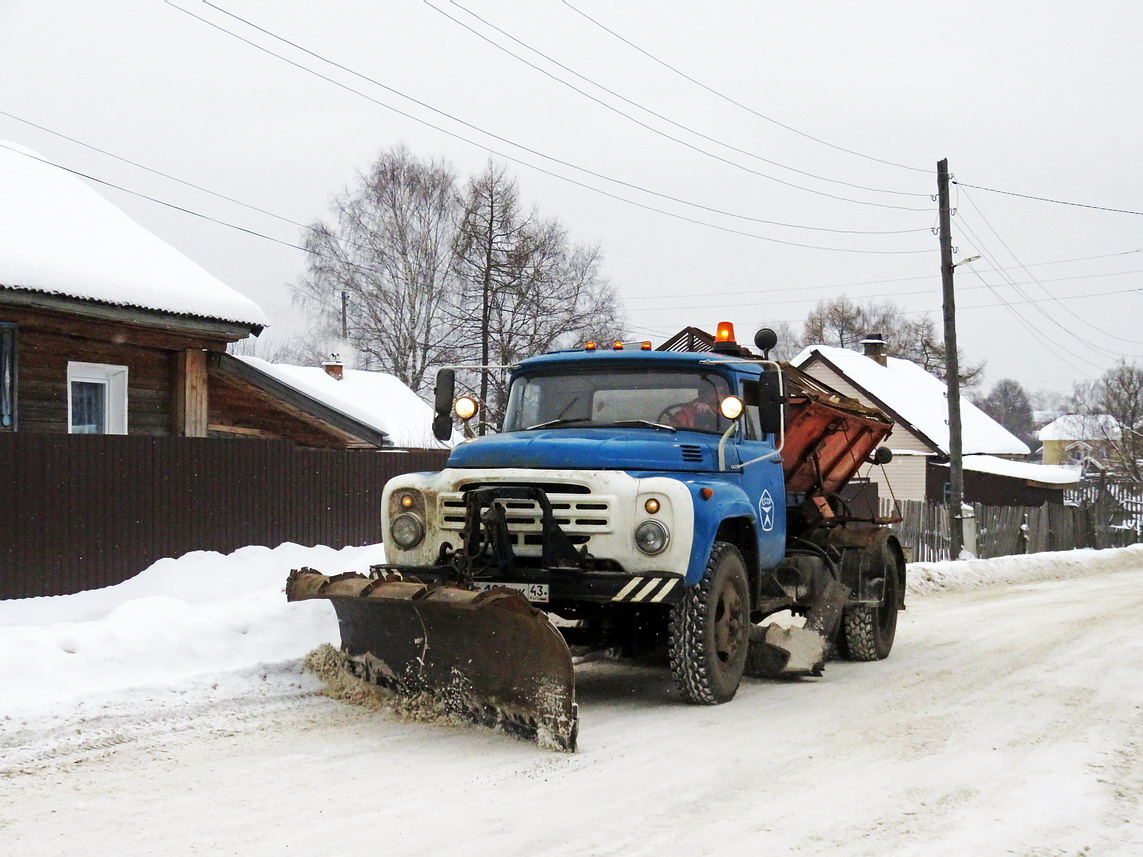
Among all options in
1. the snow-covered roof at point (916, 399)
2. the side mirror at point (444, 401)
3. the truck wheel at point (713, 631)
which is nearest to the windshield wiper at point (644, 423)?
the truck wheel at point (713, 631)

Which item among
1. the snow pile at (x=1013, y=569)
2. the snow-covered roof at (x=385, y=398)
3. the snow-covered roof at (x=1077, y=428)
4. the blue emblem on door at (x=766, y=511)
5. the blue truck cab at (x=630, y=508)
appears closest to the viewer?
the blue truck cab at (x=630, y=508)

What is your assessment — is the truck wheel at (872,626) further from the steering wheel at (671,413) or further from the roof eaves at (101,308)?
the roof eaves at (101,308)

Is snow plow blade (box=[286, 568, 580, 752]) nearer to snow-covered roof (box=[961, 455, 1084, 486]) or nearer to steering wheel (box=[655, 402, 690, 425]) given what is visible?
steering wheel (box=[655, 402, 690, 425])

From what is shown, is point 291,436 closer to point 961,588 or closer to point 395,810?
point 961,588

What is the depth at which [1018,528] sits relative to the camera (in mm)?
27344

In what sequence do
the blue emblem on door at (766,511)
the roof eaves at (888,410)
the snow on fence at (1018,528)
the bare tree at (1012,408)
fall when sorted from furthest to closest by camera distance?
the bare tree at (1012,408)
the roof eaves at (888,410)
the snow on fence at (1018,528)
the blue emblem on door at (766,511)

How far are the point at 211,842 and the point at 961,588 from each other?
53.6 ft

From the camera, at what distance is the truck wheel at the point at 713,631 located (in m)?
7.10

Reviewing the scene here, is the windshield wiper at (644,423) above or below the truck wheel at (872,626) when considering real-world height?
above

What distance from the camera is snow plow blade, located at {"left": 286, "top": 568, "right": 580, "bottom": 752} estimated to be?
6207 mm

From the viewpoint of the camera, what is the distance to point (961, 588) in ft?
62.0

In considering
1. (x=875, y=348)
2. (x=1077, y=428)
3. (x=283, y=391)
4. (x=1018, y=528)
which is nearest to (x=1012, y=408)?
(x=1077, y=428)

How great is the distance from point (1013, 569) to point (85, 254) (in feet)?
54.3

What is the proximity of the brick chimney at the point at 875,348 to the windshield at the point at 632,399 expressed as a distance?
3781 centimetres
